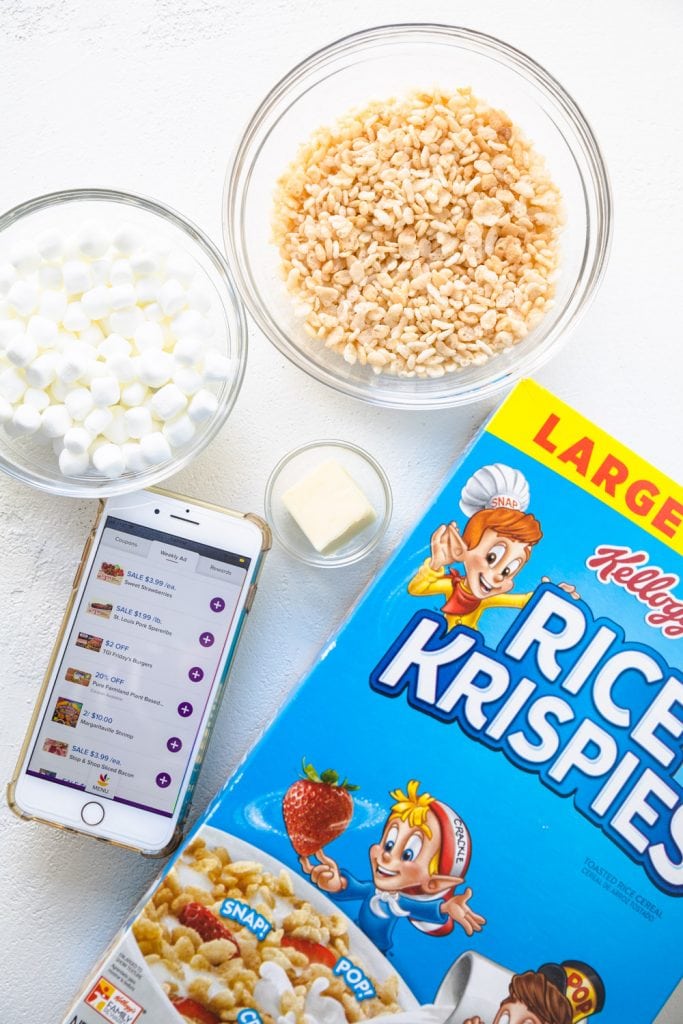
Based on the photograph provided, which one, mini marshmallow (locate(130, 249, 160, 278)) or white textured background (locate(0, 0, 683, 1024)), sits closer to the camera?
mini marshmallow (locate(130, 249, 160, 278))

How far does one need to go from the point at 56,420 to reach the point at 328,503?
0.28m

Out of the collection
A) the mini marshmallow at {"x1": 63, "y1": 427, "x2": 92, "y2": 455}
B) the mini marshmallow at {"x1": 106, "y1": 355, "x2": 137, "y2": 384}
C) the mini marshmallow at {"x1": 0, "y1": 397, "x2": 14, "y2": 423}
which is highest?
the mini marshmallow at {"x1": 106, "y1": 355, "x2": 137, "y2": 384}

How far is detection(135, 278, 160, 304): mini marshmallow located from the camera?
34.6 inches

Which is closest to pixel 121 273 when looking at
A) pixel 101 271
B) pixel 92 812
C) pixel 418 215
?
pixel 101 271

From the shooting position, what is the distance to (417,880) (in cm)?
89

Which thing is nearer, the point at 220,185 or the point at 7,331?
the point at 7,331

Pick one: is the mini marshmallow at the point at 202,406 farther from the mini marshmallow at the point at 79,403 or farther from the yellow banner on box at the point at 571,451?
the yellow banner on box at the point at 571,451

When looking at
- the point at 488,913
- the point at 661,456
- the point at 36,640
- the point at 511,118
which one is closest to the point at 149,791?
the point at 36,640

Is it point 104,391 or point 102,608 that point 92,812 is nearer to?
point 102,608

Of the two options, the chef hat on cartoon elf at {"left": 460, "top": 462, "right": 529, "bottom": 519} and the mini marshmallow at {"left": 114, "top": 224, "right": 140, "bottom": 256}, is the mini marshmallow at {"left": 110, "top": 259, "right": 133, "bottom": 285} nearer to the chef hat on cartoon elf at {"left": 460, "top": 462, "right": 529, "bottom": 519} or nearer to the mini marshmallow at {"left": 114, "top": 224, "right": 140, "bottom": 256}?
the mini marshmallow at {"left": 114, "top": 224, "right": 140, "bottom": 256}

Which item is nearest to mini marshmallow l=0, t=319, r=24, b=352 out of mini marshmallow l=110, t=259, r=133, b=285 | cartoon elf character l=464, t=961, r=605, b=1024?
mini marshmallow l=110, t=259, r=133, b=285

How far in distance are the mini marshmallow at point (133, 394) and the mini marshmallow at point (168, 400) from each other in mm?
12

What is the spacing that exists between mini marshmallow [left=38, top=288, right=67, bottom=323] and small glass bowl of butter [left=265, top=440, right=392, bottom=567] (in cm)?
27

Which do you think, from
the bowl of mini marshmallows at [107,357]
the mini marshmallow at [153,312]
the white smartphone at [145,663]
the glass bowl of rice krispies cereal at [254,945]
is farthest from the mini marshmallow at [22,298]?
the glass bowl of rice krispies cereal at [254,945]
